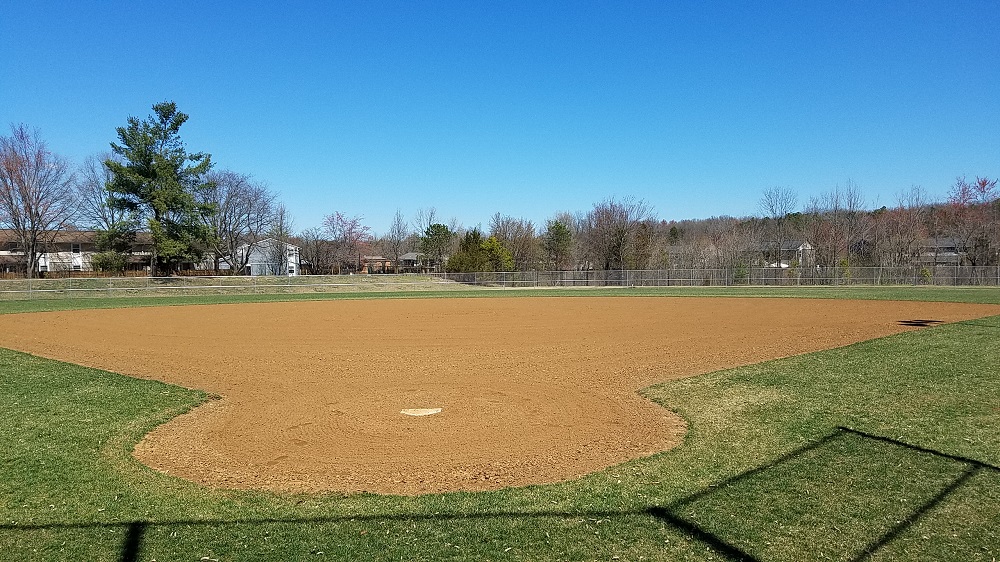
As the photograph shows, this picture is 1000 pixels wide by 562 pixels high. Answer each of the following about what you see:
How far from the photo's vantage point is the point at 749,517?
17.5ft

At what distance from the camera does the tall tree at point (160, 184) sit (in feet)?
199

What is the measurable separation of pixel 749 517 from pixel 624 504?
1.12 meters

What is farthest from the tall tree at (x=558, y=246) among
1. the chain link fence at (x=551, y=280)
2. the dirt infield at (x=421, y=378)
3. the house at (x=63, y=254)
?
the dirt infield at (x=421, y=378)

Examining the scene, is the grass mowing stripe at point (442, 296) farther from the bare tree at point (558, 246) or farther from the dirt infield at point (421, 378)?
the bare tree at point (558, 246)

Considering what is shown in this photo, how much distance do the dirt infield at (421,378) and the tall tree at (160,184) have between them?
3664cm

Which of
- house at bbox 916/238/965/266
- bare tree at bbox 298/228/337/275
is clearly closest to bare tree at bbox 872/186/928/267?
house at bbox 916/238/965/266

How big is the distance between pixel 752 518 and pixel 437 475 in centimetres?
333

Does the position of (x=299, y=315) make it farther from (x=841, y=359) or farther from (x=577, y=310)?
(x=841, y=359)

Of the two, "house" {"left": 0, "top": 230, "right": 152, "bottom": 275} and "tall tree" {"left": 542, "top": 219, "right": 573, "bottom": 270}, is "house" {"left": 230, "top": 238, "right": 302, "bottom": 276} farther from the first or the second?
"tall tree" {"left": 542, "top": 219, "right": 573, "bottom": 270}

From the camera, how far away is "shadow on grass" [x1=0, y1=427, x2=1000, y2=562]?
4.75 metres

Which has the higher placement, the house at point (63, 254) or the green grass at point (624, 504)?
the house at point (63, 254)

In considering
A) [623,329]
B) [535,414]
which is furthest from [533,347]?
[535,414]

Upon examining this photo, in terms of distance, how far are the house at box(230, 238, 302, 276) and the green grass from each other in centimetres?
8826

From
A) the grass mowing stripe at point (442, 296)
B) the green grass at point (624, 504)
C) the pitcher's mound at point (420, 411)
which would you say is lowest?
the pitcher's mound at point (420, 411)
